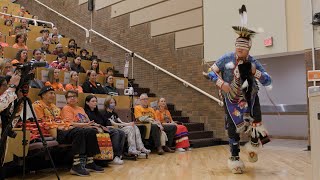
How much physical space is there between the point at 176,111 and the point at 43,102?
3.42 m

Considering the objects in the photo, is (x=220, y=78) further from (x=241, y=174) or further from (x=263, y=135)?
(x=241, y=174)

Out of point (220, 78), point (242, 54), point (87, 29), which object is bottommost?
point (220, 78)

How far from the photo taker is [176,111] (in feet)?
22.2

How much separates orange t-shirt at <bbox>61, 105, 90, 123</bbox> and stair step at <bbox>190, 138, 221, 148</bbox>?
2289 mm

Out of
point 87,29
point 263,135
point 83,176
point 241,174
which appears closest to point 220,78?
point 263,135

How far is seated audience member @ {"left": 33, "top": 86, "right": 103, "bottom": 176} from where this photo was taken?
11.1ft

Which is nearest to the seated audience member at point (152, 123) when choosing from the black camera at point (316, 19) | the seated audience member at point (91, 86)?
the seated audience member at point (91, 86)

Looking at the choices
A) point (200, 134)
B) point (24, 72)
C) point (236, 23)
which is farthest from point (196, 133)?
point (24, 72)

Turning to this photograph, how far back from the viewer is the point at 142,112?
516cm

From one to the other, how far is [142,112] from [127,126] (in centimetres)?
77

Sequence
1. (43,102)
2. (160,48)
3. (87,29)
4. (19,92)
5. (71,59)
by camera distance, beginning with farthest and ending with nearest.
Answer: (87,29), (160,48), (71,59), (43,102), (19,92)

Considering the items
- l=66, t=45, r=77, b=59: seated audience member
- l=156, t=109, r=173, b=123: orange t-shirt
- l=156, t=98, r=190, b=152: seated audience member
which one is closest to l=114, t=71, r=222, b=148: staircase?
l=156, t=98, r=190, b=152: seated audience member

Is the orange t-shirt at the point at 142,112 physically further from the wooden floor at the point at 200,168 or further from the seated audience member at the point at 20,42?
the seated audience member at the point at 20,42

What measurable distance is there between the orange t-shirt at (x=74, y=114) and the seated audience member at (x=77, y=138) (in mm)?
107
